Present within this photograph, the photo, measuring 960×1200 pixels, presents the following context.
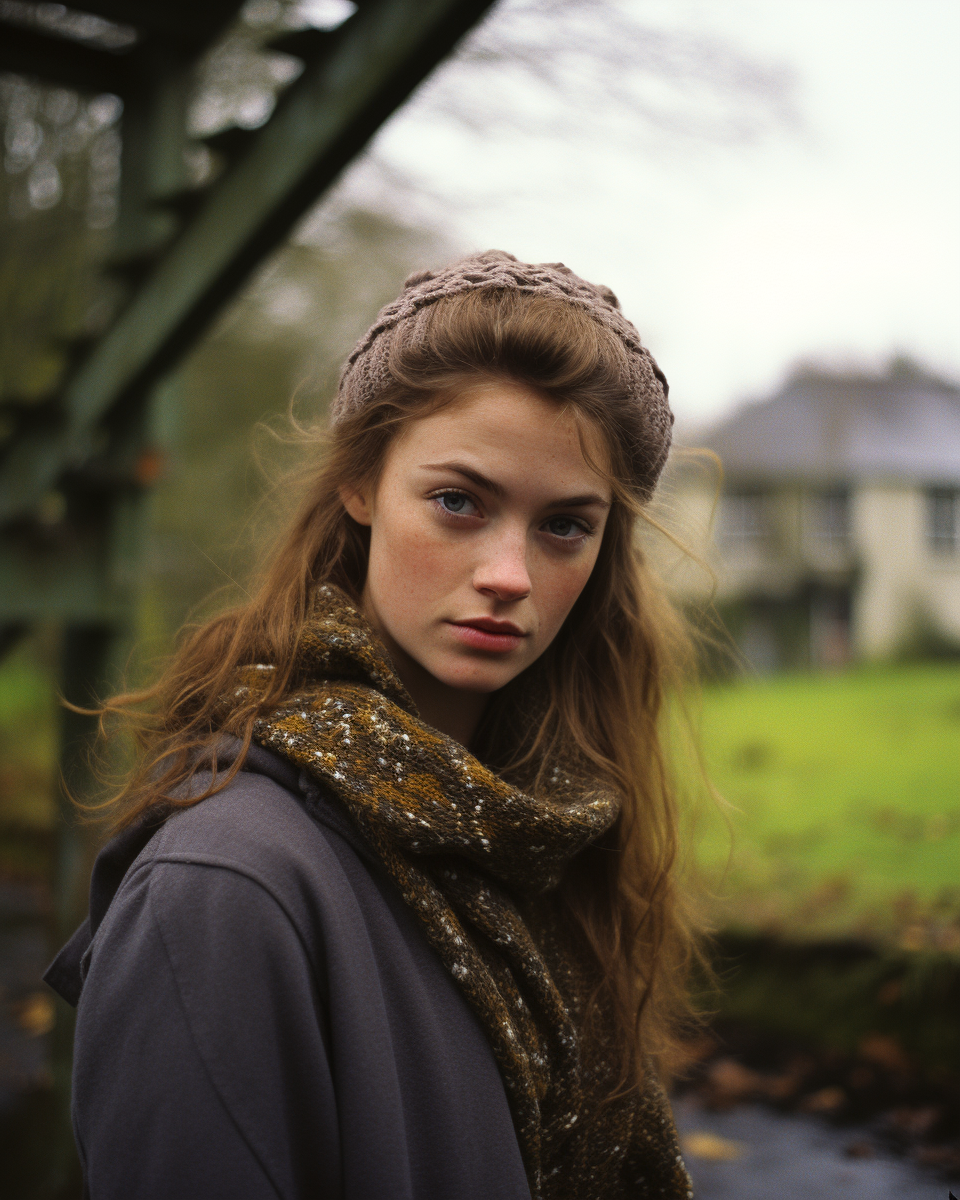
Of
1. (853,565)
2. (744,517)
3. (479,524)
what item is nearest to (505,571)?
(479,524)

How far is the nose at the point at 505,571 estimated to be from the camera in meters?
1.29

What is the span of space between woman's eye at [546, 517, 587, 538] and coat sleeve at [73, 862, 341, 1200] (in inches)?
25.3

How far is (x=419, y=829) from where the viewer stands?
3.84ft

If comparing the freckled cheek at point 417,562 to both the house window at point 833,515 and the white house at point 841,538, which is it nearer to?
the white house at point 841,538

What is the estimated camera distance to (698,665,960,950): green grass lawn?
3.63m

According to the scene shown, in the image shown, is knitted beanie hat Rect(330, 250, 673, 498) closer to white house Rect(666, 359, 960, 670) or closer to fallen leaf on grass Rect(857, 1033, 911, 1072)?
fallen leaf on grass Rect(857, 1033, 911, 1072)

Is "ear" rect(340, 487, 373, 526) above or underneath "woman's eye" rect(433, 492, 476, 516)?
underneath

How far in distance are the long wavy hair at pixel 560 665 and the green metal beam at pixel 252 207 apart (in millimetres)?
686

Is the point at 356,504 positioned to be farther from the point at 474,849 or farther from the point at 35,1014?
the point at 35,1014

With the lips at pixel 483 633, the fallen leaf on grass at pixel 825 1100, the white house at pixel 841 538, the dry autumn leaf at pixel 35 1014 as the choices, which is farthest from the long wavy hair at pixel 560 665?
the white house at pixel 841 538

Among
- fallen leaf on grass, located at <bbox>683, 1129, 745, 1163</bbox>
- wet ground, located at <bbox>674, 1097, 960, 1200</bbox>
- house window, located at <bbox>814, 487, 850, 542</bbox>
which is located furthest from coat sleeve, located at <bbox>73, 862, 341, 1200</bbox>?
house window, located at <bbox>814, 487, 850, 542</bbox>

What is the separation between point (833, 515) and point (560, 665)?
25276mm

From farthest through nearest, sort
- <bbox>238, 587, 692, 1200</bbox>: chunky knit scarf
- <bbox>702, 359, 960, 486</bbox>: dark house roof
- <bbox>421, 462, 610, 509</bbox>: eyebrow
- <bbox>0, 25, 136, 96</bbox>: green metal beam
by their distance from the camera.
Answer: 1. <bbox>702, 359, 960, 486</bbox>: dark house roof
2. <bbox>0, 25, 136, 96</bbox>: green metal beam
3. <bbox>421, 462, 610, 509</bbox>: eyebrow
4. <bbox>238, 587, 692, 1200</bbox>: chunky knit scarf

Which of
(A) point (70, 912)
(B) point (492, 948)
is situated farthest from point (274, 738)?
(A) point (70, 912)
